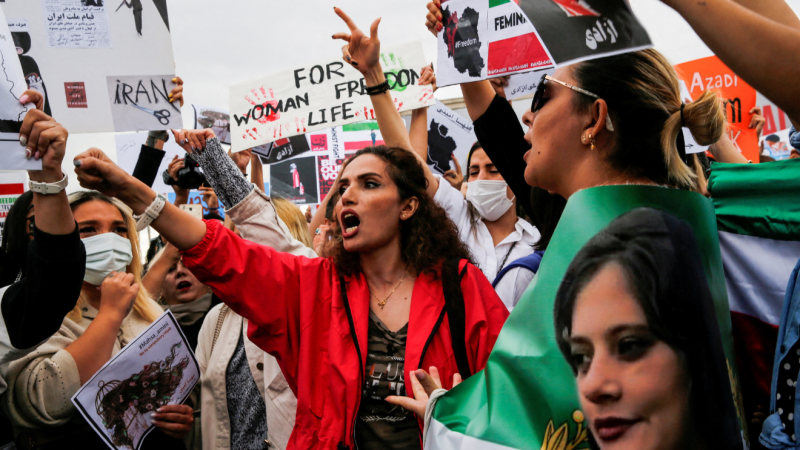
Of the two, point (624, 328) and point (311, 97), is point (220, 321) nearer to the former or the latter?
point (311, 97)

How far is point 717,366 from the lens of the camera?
47.8 inches

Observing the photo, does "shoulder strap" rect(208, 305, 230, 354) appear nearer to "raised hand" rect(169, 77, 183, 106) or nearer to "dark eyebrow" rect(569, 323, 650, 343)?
"raised hand" rect(169, 77, 183, 106)

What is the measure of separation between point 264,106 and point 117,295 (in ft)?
8.82

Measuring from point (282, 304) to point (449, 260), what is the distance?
71cm

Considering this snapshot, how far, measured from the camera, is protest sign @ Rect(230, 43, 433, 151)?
16.1 ft

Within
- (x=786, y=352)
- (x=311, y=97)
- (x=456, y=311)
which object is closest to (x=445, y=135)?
(x=311, y=97)

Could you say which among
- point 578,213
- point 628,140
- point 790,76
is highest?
point 790,76

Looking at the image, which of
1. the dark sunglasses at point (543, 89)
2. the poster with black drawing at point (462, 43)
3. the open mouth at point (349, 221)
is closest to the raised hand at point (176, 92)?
the open mouth at point (349, 221)

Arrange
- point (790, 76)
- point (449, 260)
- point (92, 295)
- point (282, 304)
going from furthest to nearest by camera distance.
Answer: point (92, 295) → point (449, 260) → point (282, 304) → point (790, 76)

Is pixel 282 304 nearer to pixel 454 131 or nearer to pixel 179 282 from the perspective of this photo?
pixel 179 282

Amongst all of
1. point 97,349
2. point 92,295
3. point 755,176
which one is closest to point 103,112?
point 92,295

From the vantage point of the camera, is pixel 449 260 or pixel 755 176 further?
pixel 449 260

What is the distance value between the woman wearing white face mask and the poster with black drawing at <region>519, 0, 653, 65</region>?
7.24 ft

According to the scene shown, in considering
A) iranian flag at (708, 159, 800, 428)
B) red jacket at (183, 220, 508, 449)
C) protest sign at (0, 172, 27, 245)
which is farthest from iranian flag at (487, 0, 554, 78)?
protest sign at (0, 172, 27, 245)
